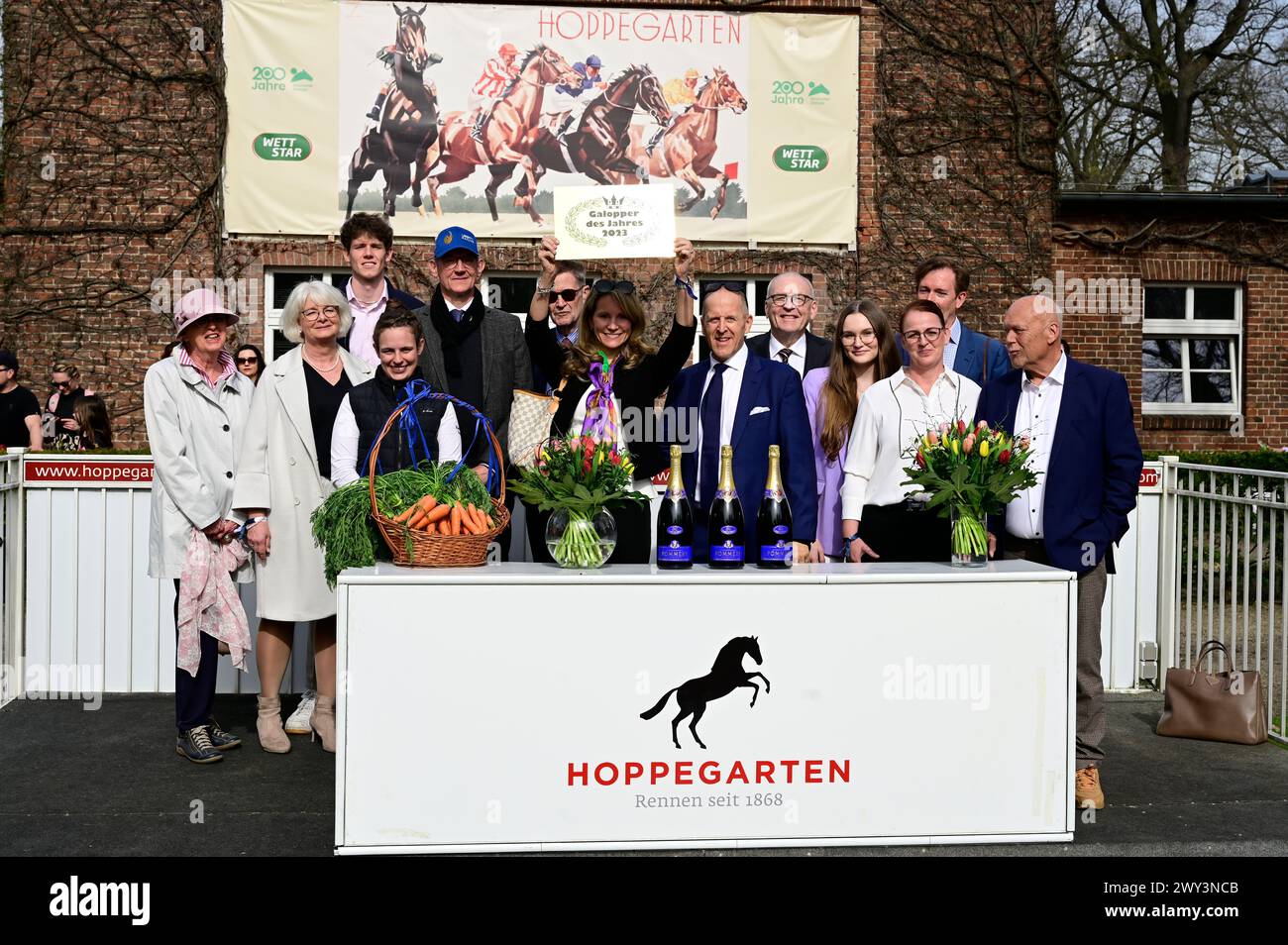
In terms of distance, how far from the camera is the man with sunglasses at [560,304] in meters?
5.24

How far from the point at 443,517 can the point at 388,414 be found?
0.97 meters

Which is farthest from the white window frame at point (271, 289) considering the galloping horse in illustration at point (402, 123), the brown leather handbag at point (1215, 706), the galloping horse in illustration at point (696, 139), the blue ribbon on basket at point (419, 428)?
the brown leather handbag at point (1215, 706)

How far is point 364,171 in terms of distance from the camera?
1169cm

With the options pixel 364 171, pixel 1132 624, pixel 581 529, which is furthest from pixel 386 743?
pixel 364 171

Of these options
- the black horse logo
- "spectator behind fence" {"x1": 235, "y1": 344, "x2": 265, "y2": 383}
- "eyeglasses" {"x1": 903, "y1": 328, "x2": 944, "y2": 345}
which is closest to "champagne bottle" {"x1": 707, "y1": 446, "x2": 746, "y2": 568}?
the black horse logo

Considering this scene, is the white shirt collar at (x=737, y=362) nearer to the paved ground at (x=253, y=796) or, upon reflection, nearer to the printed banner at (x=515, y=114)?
the paved ground at (x=253, y=796)

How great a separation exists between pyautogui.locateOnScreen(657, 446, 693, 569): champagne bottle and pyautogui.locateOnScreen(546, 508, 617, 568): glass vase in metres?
0.17

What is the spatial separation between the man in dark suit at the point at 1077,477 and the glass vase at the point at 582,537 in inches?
65.8

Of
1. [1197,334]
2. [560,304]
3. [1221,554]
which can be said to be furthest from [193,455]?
[1197,334]

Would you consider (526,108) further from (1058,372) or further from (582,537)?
(582,537)

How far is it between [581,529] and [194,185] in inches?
368

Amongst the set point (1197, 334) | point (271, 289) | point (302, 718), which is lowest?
point (302, 718)

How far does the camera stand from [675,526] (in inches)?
166

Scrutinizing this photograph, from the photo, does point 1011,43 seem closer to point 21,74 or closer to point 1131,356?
point 1131,356
